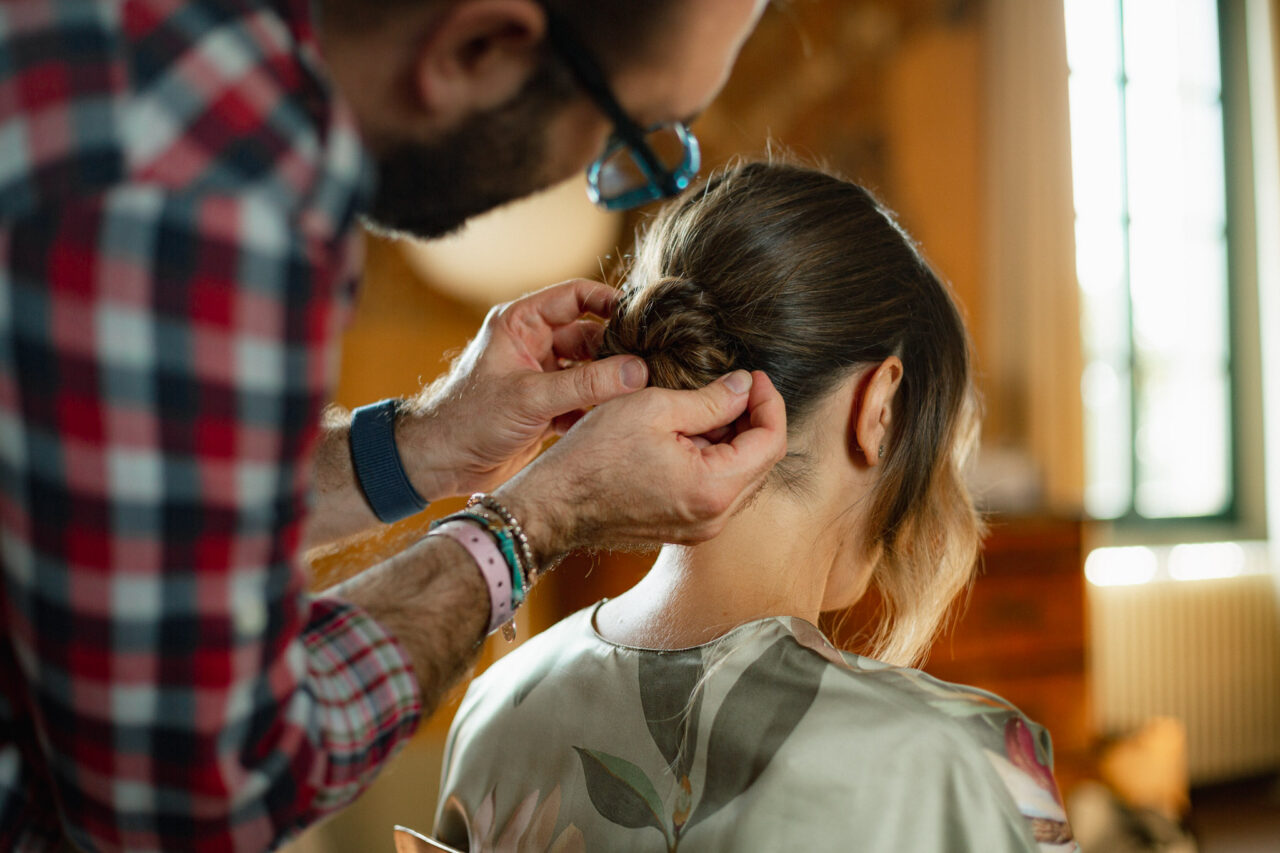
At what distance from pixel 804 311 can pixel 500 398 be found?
0.38 meters

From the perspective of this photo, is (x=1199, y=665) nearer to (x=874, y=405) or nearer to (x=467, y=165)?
(x=874, y=405)

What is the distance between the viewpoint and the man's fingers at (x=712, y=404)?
0.92 m

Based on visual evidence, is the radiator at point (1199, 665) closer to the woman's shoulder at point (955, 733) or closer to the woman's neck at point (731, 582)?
the woman's neck at point (731, 582)

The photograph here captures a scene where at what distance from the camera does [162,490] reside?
533mm

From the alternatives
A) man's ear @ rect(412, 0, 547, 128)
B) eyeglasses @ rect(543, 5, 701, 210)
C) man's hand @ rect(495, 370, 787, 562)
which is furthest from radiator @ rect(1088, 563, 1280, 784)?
man's ear @ rect(412, 0, 547, 128)

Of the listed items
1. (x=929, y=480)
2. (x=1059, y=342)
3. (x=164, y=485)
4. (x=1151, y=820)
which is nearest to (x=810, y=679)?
(x=929, y=480)

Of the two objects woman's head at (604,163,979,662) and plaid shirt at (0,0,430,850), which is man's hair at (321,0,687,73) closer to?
plaid shirt at (0,0,430,850)

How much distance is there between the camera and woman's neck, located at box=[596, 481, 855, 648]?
3.40 ft

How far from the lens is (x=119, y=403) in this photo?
0.52 m

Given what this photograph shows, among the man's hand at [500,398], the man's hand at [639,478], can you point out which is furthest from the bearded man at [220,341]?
the man's hand at [500,398]

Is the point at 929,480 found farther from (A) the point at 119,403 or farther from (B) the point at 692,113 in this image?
(A) the point at 119,403

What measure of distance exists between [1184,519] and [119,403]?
4266mm

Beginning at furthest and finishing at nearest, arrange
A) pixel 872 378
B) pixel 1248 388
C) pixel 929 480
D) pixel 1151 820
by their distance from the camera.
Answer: pixel 1248 388
pixel 1151 820
pixel 929 480
pixel 872 378

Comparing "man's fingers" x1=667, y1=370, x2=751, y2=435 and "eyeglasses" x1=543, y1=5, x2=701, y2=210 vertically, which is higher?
"eyeglasses" x1=543, y1=5, x2=701, y2=210
